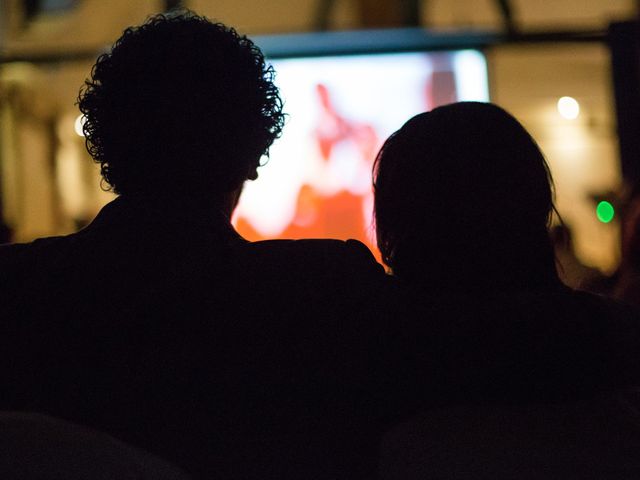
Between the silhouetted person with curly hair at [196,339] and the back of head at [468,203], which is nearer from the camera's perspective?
the silhouetted person with curly hair at [196,339]

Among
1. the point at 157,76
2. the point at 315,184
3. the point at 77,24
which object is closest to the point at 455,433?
the point at 157,76

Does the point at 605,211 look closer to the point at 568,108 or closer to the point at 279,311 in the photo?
the point at 568,108

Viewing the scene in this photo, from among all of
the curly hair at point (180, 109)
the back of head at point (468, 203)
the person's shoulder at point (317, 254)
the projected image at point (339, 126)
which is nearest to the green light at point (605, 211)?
the projected image at point (339, 126)

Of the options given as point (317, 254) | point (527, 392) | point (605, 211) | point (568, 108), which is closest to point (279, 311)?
point (317, 254)

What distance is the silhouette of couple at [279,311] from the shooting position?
1.20m

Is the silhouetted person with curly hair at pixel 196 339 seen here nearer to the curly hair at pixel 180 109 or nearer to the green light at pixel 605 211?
the curly hair at pixel 180 109

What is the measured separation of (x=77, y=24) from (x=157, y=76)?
13.8 feet

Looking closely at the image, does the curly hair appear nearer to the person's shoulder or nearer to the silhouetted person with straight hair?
the person's shoulder

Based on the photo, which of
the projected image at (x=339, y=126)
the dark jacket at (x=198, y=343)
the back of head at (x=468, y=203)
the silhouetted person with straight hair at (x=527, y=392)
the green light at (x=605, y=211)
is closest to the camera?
the silhouetted person with straight hair at (x=527, y=392)

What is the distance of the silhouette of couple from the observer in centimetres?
120

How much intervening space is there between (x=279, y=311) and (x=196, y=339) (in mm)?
127

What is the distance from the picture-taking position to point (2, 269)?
1.34 m

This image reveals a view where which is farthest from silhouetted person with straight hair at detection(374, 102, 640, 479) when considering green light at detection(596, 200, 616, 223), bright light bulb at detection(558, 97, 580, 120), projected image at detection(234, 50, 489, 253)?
bright light bulb at detection(558, 97, 580, 120)

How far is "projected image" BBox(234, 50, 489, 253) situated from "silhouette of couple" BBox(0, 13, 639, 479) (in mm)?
2519
